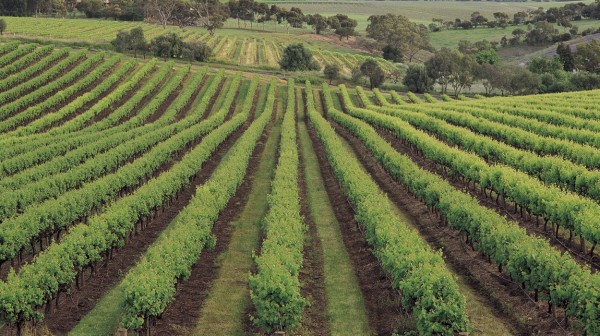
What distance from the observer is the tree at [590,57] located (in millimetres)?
136925

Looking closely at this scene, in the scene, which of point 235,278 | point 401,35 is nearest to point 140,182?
point 235,278

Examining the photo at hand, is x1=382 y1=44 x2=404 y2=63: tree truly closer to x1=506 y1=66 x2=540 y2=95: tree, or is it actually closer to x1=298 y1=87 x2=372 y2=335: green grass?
x1=506 y1=66 x2=540 y2=95: tree

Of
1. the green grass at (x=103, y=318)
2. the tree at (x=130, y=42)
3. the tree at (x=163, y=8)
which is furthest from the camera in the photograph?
the tree at (x=163, y=8)

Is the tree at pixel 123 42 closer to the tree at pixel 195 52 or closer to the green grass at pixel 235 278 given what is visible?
the tree at pixel 195 52

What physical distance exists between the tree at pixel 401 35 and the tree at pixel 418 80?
56.9 metres

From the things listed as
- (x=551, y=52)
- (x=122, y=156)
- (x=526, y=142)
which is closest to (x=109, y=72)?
(x=122, y=156)

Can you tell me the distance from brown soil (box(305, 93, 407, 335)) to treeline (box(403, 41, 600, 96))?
270 feet

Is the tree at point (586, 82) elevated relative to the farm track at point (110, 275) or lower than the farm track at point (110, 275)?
elevated

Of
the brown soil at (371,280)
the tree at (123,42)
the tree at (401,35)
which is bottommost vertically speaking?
the brown soil at (371,280)

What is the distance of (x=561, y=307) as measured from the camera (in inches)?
1108

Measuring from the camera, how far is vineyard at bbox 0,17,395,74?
483 feet

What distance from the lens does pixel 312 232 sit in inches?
1626

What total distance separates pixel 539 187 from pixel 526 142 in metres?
18.9

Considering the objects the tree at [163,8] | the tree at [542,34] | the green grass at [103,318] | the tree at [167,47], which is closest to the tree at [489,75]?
the tree at [167,47]
